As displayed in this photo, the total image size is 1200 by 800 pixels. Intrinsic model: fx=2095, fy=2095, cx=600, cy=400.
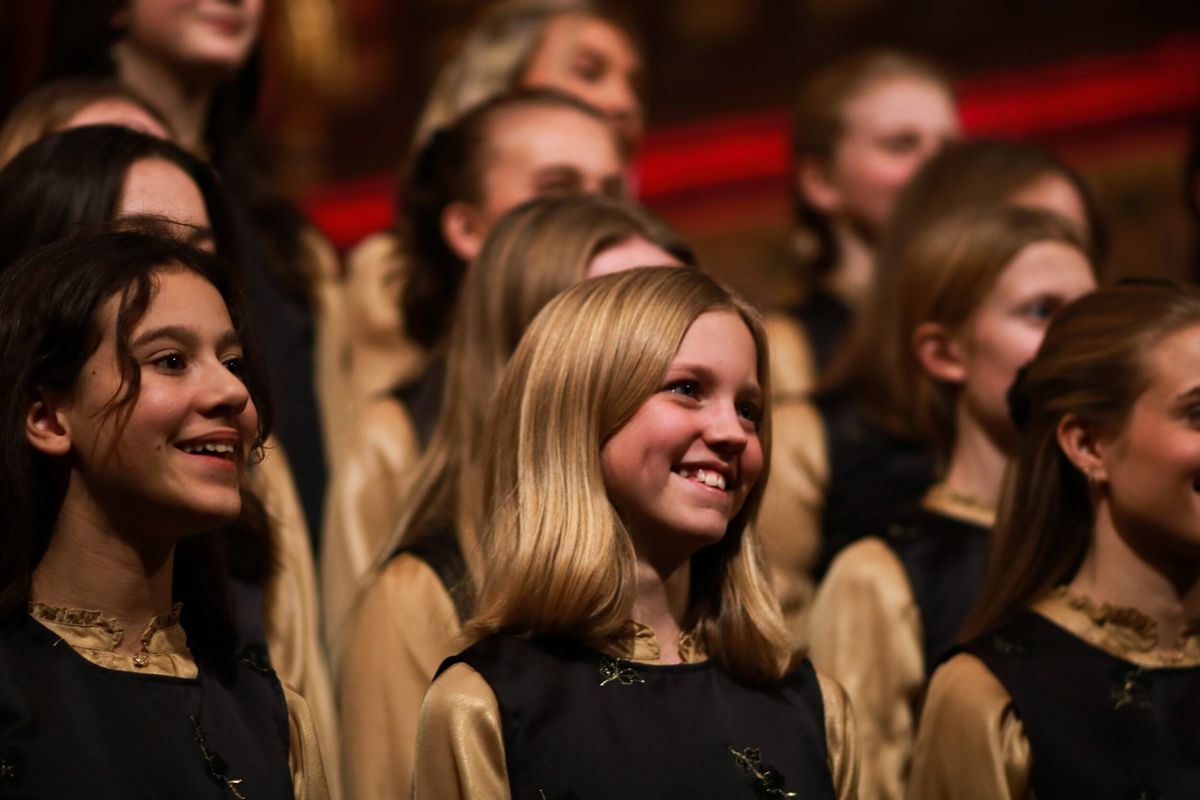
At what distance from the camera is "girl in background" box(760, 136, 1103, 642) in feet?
10.2

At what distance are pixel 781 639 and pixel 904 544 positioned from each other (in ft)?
2.24

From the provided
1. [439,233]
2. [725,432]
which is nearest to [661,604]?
[725,432]

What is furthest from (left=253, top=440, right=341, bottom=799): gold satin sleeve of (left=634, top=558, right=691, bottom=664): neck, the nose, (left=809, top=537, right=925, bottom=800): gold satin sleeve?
(left=809, top=537, right=925, bottom=800): gold satin sleeve

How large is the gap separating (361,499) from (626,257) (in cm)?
54

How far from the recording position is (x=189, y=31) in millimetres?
3113

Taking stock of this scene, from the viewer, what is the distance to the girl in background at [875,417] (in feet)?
10.2

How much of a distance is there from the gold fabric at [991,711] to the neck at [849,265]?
1.38 m

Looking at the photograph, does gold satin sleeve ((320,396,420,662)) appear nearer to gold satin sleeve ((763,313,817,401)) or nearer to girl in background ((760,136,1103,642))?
girl in background ((760,136,1103,642))

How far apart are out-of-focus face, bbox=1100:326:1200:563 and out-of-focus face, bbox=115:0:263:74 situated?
146cm

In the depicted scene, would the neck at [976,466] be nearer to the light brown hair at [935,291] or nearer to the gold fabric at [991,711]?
the light brown hair at [935,291]

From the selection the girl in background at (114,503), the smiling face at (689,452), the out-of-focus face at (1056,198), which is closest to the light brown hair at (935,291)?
the out-of-focus face at (1056,198)

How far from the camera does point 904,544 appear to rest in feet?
9.48

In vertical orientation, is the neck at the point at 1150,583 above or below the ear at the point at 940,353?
below

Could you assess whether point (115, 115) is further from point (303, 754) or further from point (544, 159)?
point (303, 754)
